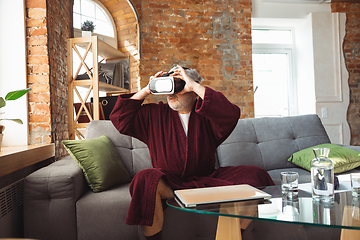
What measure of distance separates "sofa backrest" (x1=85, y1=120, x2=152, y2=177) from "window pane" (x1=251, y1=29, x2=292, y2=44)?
2996 mm

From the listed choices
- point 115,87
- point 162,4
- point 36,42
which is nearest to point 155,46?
point 162,4

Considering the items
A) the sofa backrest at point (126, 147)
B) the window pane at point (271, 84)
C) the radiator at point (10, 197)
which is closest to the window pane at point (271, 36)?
the window pane at point (271, 84)

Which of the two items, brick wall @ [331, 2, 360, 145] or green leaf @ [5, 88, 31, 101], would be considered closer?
green leaf @ [5, 88, 31, 101]

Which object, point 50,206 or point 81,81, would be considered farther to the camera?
point 81,81

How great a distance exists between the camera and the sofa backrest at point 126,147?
203cm

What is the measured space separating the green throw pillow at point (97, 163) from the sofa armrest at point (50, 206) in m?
0.18

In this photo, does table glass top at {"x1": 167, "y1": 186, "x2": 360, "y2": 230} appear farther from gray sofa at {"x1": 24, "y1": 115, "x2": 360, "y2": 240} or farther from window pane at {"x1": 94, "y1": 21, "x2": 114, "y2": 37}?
window pane at {"x1": 94, "y1": 21, "x2": 114, "y2": 37}

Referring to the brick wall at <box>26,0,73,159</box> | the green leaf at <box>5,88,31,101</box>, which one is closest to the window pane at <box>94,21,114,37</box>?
the brick wall at <box>26,0,73,159</box>

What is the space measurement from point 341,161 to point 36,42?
235cm

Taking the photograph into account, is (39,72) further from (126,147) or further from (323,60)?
(323,60)

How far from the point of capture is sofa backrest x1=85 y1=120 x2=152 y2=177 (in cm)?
203

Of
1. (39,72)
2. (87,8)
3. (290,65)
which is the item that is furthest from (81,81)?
A: (290,65)

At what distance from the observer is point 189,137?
5.03ft

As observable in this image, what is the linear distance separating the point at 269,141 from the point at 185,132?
97 cm
